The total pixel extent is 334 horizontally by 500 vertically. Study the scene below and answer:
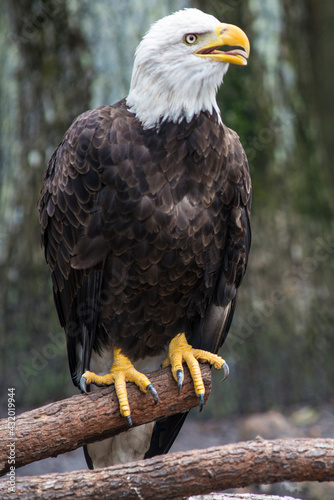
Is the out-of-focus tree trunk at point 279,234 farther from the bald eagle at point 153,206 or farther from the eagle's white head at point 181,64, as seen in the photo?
the eagle's white head at point 181,64

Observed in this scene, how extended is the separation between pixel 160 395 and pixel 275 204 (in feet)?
10.1

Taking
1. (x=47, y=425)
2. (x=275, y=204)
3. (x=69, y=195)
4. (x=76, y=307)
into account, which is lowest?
(x=47, y=425)

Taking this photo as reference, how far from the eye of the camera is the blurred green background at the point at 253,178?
563 cm

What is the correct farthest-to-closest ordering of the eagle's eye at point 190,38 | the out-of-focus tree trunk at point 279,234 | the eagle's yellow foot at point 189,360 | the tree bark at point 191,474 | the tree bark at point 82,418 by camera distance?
the out-of-focus tree trunk at point 279,234
the eagle's yellow foot at point 189,360
the eagle's eye at point 190,38
the tree bark at point 82,418
the tree bark at point 191,474

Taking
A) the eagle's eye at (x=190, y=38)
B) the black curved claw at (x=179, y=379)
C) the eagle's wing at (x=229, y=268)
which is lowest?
the black curved claw at (x=179, y=379)

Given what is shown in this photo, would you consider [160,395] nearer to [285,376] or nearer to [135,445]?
[135,445]

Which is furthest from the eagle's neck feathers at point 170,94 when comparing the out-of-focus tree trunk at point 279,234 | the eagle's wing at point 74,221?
the out-of-focus tree trunk at point 279,234

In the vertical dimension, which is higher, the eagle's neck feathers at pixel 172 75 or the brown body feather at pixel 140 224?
the eagle's neck feathers at pixel 172 75

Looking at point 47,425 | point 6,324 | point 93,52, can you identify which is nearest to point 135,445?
point 47,425

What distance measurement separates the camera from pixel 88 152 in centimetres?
337

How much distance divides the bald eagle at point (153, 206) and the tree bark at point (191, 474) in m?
0.49

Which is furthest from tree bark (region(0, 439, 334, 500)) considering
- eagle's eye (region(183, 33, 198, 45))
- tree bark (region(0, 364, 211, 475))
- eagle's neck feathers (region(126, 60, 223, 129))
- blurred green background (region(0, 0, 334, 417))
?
blurred green background (region(0, 0, 334, 417))

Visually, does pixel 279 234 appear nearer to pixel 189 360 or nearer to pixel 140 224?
pixel 189 360

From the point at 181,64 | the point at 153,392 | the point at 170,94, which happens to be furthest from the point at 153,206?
the point at 153,392
